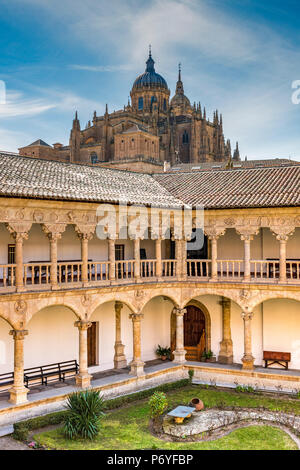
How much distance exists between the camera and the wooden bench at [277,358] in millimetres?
20422

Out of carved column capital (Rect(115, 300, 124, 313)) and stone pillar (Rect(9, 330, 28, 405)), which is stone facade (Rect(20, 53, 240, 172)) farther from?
stone pillar (Rect(9, 330, 28, 405))

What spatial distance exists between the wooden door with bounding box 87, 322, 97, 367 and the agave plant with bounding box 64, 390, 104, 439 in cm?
495

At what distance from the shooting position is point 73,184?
60.6ft

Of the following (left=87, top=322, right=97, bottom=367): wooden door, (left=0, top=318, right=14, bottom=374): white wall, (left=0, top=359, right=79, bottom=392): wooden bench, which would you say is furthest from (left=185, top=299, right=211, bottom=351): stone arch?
(left=0, top=318, right=14, bottom=374): white wall

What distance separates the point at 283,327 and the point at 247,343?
1.89m

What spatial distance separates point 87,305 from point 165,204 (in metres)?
5.03

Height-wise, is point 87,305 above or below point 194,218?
below

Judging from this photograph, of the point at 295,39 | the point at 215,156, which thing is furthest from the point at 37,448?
the point at 215,156

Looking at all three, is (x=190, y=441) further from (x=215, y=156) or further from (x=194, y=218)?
(x=215, y=156)

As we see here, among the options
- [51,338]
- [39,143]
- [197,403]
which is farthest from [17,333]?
[39,143]

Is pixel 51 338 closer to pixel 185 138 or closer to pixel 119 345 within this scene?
pixel 119 345

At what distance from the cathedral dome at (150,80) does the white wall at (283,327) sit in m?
62.5

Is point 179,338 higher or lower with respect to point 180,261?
lower

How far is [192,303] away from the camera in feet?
74.0
